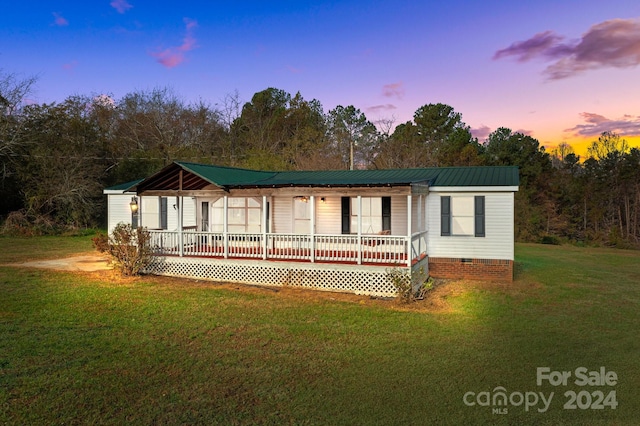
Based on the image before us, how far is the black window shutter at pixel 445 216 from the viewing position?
48.5 ft

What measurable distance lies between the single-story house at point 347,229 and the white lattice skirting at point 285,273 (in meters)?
0.03

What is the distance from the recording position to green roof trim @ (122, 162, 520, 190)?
1377 centimetres

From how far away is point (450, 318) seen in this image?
9.91 m

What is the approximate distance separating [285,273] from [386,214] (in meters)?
4.29

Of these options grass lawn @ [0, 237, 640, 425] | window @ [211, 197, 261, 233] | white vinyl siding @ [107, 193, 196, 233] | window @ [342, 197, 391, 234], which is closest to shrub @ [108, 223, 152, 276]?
grass lawn @ [0, 237, 640, 425]

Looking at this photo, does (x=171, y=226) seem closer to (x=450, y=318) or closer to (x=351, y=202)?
(x=351, y=202)

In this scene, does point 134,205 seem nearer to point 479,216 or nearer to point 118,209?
point 118,209

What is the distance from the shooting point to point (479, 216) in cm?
1452

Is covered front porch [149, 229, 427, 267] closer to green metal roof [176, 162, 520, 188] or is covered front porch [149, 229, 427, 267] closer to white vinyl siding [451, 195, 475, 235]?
white vinyl siding [451, 195, 475, 235]

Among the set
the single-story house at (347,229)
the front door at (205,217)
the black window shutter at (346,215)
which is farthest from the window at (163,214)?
the black window shutter at (346,215)

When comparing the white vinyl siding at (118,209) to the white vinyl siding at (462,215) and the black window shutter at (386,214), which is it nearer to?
the black window shutter at (386,214)

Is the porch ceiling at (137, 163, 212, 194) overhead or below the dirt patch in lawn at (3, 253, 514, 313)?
overhead

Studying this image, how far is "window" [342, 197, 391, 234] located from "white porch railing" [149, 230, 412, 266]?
128 cm

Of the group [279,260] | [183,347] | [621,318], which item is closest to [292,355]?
[183,347]
